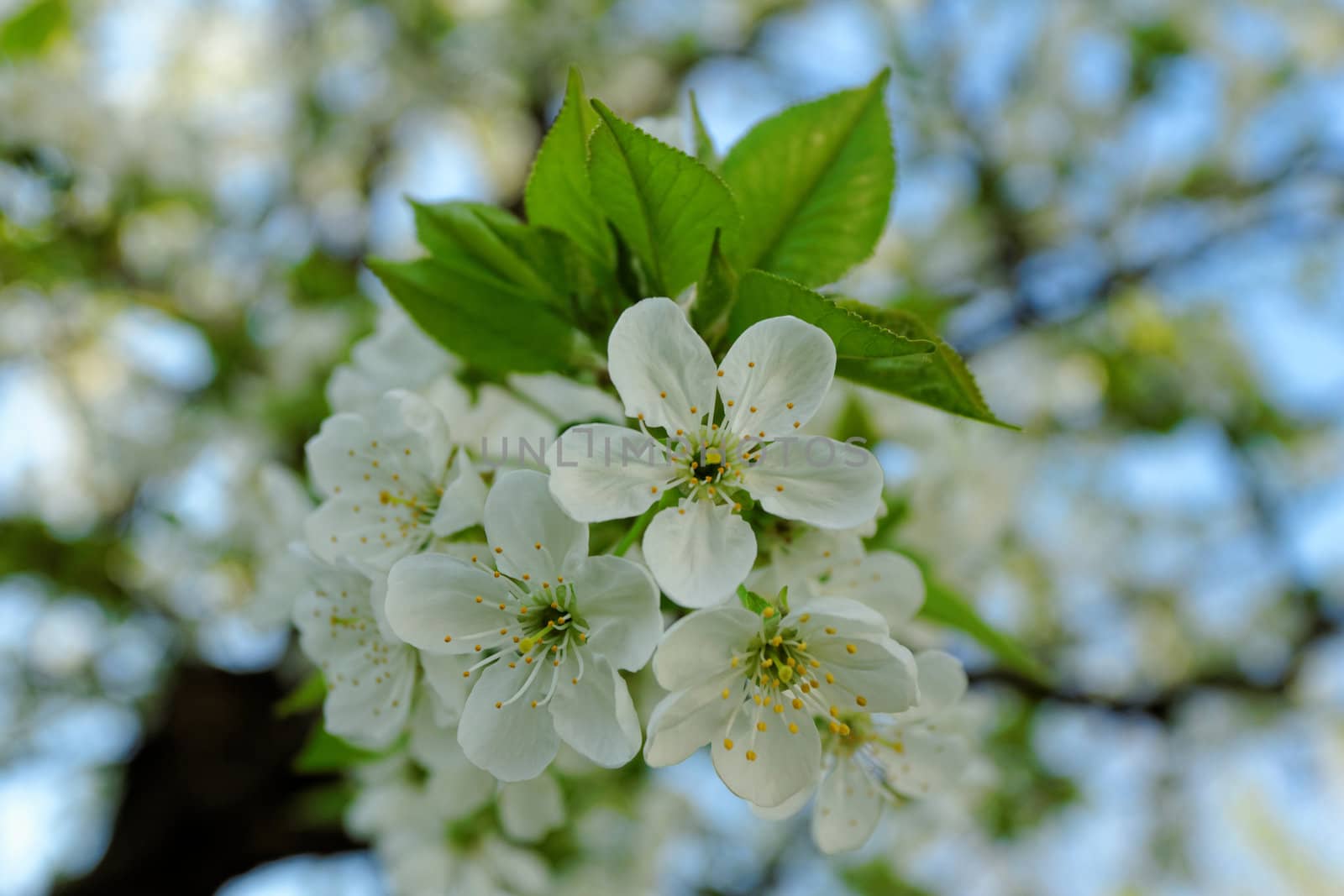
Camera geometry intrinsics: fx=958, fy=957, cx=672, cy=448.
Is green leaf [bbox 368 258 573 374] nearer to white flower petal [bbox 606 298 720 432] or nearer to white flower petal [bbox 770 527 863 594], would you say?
white flower petal [bbox 606 298 720 432]

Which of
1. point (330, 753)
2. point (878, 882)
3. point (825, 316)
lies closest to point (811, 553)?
point (825, 316)

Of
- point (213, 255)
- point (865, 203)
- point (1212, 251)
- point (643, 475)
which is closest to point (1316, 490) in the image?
point (1212, 251)

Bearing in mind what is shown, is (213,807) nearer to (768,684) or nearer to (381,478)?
(381,478)

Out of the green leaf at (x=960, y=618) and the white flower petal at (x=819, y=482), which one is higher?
the white flower petal at (x=819, y=482)

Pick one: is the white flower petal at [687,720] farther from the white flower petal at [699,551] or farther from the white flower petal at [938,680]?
the white flower petal at [938,680]

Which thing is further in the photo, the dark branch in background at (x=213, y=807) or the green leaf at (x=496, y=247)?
the dark branch in background at (x=213, y=807)

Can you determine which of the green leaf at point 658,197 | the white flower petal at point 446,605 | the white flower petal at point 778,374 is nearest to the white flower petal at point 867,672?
the white flower petal at point 778,374
